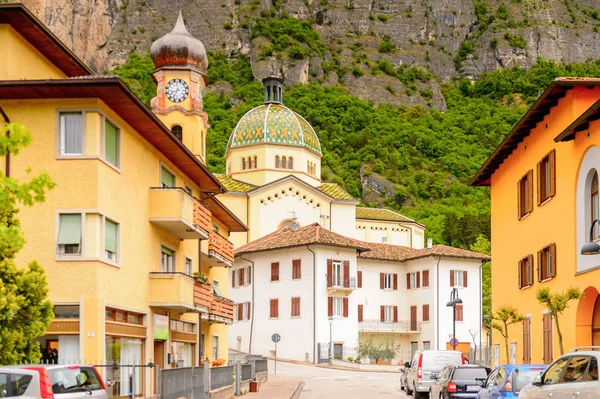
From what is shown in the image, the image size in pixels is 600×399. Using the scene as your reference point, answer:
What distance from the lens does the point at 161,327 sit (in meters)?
29.6

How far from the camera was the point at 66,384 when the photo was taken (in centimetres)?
1495

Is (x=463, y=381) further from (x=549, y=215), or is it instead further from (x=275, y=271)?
(x=275, y=271)

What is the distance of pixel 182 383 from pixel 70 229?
4514mm

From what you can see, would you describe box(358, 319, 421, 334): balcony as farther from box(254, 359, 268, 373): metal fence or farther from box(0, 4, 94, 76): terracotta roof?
box(0, 4, 94, 76): terracotta roof

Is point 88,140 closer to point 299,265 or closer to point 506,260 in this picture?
point 506,260

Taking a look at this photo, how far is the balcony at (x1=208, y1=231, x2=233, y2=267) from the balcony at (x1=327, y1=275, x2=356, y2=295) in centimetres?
2735

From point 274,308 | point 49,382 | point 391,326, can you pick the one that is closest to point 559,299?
point 49,382

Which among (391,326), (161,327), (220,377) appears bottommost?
(391,326)

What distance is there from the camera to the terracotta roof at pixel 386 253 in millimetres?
78812

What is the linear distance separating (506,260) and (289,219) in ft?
158

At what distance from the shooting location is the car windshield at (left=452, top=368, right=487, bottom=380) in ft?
81.8

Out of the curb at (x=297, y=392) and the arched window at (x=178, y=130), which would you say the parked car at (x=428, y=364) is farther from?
the arched window at (x=178, y=130)

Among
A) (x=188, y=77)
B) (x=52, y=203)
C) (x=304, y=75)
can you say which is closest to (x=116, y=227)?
(x=52, y=203)

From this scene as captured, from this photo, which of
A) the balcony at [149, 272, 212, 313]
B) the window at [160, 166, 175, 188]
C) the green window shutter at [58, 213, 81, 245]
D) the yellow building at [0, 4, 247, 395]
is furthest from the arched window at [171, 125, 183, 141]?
the green window shutter at [58, 213, 81, 245]
